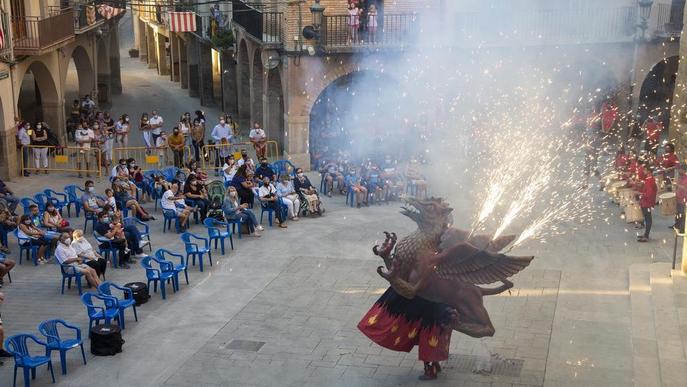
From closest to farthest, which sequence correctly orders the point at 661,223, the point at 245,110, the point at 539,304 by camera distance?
the point at 539,304 → the point at 661,223 → the point at 245,110

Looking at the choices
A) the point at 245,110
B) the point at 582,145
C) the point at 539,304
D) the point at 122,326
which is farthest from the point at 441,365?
the point at 245,110

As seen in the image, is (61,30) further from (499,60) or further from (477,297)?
(477,297)

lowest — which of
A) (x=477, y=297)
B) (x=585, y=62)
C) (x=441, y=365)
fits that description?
(x=441, y=365)

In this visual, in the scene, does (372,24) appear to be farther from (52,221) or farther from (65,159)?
(52,221)

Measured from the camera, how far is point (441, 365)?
1311 cm

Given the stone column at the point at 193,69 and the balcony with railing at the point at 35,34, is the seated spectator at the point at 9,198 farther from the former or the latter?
the stone column at the point at 193,69

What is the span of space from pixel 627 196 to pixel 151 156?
39.8 feet

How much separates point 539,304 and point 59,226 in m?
8.95

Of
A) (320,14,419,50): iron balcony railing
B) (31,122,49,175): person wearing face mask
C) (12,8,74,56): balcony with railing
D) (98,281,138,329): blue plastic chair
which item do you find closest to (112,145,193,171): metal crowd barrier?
(31,122,49,175): person wearing face mask

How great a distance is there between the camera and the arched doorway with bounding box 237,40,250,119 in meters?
31.3

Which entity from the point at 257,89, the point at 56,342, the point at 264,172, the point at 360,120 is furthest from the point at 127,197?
the point at 257,89

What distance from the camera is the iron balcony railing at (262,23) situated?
25875 millimetres

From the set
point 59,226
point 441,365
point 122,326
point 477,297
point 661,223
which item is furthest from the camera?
point 661,223

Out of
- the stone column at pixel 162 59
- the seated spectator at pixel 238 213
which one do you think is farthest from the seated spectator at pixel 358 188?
the stone column at pixel 162 59
